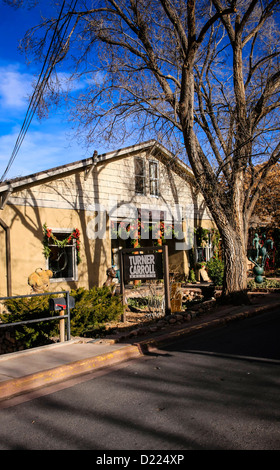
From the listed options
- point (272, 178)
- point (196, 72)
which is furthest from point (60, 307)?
point (272, 178)

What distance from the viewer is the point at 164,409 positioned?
413cm

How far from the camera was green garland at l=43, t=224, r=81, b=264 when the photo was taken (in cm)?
1255

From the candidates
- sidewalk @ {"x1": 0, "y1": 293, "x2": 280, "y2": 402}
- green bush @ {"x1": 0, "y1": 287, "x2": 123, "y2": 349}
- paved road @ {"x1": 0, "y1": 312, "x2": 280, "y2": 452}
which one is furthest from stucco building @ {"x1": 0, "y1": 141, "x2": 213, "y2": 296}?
paved road @ {"x1": 0, "y1": 312, "x2": 280, "y2": 452}

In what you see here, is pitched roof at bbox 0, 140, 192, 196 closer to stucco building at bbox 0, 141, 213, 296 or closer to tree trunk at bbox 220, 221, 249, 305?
stucco building at bbox 0, 141, 213, 296

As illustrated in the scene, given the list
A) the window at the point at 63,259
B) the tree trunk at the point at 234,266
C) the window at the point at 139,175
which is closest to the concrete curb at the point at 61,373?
the tree trunk at the point at 234,266

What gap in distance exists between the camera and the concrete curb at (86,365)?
498cm

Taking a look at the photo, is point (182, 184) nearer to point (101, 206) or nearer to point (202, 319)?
point (101, 206)

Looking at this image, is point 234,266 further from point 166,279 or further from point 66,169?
point 66,169

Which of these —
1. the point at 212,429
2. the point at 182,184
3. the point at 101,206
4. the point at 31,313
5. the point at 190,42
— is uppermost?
the point at 190,42

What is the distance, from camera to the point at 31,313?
319 inches

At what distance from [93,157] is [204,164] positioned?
4.74 m

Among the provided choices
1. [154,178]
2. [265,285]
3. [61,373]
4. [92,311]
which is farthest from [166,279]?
[154,178]

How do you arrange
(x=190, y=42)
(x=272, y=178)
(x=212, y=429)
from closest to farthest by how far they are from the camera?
1. (x=212, y=429)
2. (x=190, y=42)
3. (x=272, y=178)

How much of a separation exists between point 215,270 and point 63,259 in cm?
675
